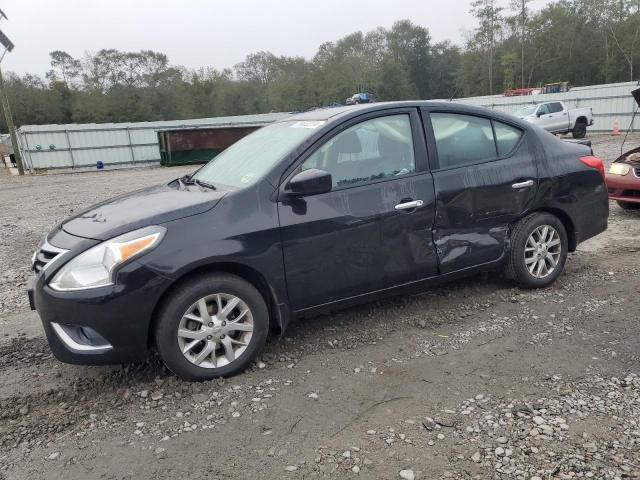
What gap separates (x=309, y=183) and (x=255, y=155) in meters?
0.78

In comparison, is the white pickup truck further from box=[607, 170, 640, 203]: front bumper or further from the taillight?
the taillight

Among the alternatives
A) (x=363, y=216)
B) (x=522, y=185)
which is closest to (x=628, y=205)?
(x=522, y=185)

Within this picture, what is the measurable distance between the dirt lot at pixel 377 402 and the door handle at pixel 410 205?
94 centimetres

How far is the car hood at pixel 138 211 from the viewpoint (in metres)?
3.15

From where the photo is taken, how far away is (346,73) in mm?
73375

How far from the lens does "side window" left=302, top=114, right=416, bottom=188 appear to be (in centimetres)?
365

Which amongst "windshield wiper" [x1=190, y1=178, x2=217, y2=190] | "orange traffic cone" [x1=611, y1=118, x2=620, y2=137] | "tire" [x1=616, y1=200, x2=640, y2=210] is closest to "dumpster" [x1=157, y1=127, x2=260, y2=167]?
"orange traffic cone" [x1=611, y1=118, x2=620, y2=137]

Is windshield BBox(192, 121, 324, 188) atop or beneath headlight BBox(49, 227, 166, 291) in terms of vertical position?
atop

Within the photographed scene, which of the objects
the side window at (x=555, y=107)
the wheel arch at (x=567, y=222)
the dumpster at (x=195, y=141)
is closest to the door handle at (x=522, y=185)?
the wheel arch at (x=567, y=222)

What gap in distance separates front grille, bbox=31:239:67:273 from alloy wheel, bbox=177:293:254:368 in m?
0.89

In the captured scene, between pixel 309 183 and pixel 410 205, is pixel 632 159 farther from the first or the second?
pixel 309 183

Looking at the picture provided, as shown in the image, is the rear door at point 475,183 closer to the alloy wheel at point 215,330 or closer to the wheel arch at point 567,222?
the wheel arch at point 567,222

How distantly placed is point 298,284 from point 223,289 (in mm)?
532

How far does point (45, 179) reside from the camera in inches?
795
